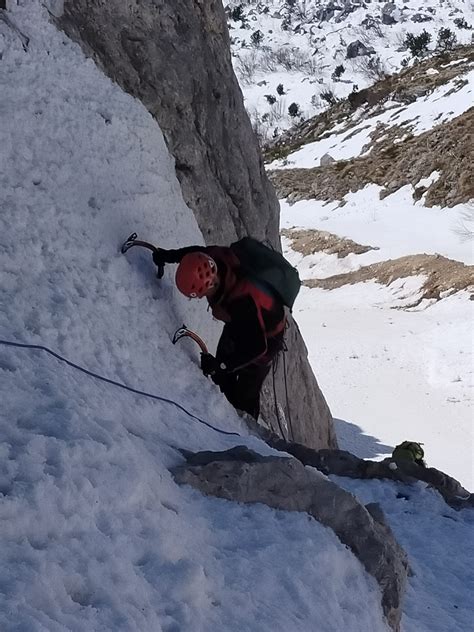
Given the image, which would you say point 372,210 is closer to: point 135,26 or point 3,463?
point 135,26

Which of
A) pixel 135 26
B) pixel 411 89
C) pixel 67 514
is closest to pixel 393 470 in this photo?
pixel 67 514

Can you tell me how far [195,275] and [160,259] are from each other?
600mm

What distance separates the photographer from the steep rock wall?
7895mm

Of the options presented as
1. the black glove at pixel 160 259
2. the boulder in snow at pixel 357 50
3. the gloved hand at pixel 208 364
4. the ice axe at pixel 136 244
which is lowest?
the gloved hand at pixel 208 364

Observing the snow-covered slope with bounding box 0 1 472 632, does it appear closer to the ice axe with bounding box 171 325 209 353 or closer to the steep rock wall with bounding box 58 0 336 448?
the ice axe with bounding box 171 325 209 353

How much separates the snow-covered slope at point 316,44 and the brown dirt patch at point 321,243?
70.6 meters

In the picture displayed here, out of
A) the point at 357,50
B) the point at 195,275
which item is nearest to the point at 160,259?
the point at 195,275

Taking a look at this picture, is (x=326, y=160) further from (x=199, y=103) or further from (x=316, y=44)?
(x=316, y=44)

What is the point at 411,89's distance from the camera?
53031 millimetres

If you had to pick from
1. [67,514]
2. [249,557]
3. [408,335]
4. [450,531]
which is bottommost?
[408,335]

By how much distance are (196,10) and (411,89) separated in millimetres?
47785

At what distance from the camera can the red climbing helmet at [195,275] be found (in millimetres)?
5824

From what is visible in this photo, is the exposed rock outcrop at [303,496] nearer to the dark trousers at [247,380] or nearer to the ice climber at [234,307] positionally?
the ice climber at [234,307]

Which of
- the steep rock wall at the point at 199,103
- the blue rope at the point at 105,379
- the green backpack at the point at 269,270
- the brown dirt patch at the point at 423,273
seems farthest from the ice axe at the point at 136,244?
the brown dirt patch at the point at 423,273
